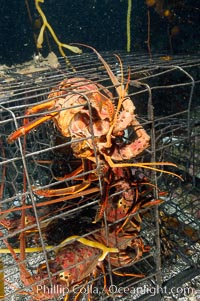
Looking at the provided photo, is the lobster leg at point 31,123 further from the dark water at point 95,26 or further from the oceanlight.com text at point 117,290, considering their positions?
the dark water at point 95,26

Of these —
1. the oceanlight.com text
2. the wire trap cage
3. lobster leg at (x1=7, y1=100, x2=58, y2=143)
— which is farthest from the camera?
the oceanlight.com text

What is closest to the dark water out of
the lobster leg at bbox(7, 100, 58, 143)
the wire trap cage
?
the wire trap cage

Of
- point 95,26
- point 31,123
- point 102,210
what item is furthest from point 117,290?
point 95,26

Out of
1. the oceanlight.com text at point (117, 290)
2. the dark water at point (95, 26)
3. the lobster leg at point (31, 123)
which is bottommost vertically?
the oceanlight.com text at point (117, 290)

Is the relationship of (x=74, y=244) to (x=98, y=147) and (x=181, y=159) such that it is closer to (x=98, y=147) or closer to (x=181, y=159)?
(x=98, y=147)

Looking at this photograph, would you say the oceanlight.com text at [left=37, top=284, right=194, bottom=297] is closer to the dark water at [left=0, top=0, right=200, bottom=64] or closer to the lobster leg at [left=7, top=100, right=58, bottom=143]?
the lobster leg at [left=7, top=100, right=58, bottom=143]

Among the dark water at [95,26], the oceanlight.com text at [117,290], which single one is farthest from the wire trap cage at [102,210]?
the dark water at [95,26]
